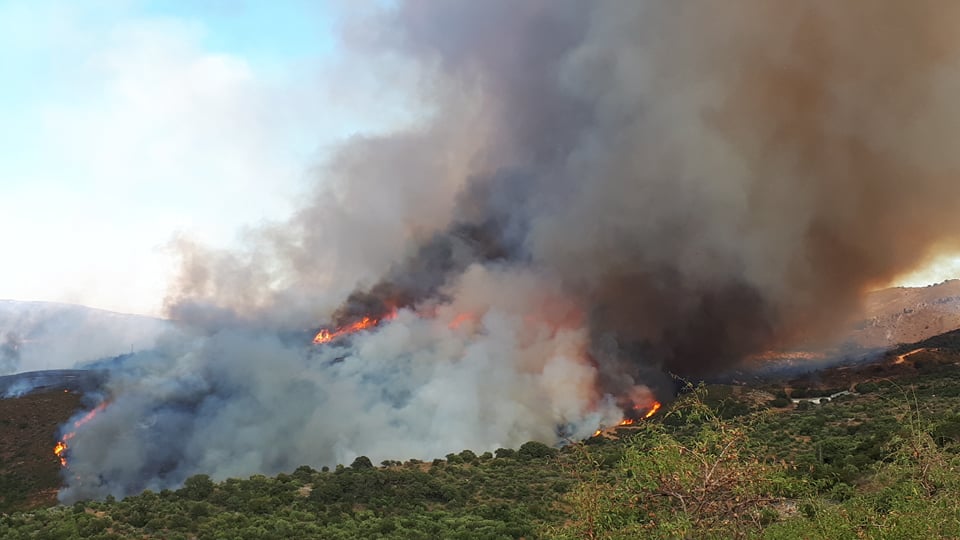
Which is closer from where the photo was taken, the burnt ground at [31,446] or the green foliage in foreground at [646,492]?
the green foliage in foreground at [646,492]

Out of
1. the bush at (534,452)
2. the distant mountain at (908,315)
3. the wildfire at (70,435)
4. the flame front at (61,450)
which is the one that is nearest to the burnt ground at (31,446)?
the flame front at (61,450)

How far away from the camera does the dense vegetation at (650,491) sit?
46.1 feet

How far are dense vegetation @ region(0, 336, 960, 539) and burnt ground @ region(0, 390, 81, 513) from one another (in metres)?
45.9

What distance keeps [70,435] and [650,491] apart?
3890 inches

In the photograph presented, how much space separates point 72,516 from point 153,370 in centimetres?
7785

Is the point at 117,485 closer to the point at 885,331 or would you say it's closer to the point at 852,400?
the point at 852,400

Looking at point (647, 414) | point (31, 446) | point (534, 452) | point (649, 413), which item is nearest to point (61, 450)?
point (31, 446)

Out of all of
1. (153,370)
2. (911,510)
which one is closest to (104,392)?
(153,370)

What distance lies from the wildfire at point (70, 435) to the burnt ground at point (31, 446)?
25.1 inches

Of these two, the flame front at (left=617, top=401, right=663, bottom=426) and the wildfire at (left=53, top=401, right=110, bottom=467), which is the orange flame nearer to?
the flame front at (left=617, top=401, right=663, bottom=426)

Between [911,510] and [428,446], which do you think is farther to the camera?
[428,446]

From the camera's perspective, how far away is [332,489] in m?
38.3

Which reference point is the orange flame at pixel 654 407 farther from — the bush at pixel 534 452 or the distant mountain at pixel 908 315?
the distant mountain at pixel 908 315

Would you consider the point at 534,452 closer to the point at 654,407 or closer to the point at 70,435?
the point at 654,407
